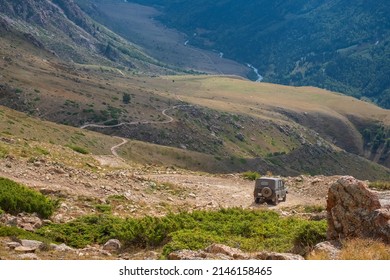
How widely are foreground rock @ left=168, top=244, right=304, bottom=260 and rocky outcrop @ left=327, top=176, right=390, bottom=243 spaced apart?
2.01 m

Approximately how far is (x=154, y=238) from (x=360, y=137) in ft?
485

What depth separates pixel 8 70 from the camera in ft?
317

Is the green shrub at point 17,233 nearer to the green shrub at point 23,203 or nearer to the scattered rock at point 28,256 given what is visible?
the scattered rock at point 28,256

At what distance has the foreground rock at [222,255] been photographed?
11484 mm

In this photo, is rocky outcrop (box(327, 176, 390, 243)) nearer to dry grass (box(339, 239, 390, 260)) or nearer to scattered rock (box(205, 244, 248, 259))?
dry grass (box(339, 239, 390, 260))

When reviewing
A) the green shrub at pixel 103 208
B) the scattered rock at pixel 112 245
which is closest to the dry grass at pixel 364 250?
the scattered rock at pixel 112 245

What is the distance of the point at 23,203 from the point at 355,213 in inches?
447

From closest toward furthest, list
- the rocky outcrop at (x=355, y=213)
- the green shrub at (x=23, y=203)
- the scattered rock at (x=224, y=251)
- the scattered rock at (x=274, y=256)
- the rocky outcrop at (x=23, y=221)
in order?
the scattered rock at (x=274, y=256)
the scattered rock at (x=224, y=251)
the rocky outcrop at (x=355, y=213)
the rocky outcrop at (x=23, y=221)
the green shrub at (x=23, y=203)

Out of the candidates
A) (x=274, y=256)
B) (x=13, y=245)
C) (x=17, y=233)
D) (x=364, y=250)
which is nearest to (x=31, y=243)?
(x=13, y=245)

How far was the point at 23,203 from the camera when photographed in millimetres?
18719

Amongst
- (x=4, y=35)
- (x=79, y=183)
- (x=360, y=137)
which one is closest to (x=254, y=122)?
(x=360, y=137)

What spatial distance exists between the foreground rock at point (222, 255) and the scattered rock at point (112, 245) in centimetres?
335

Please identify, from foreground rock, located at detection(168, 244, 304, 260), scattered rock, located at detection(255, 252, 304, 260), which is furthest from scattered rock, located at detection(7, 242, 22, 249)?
scattered rock, located at detection(255, 252, 304, 260)

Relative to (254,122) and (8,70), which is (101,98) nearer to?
(8,70)
